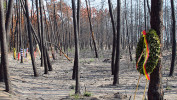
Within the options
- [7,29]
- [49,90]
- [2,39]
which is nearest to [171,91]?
[49,90]

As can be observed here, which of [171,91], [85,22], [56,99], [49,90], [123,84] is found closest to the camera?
[56,99]

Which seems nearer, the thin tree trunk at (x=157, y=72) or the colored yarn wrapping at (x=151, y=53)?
the colored yarn wrapping at (x=151, y=53)

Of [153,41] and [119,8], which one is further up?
[119,8]

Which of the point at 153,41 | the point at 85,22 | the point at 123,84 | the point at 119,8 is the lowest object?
the point at 123,84

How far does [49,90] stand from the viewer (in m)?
7.47

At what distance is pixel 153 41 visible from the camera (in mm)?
4066

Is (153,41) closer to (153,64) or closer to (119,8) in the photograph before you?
(153,64)

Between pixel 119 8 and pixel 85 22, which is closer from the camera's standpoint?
pixel 119 8

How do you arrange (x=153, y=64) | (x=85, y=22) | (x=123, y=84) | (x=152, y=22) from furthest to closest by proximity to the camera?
(x=85, y=22) < (x=123, y=84) < (x=152, y=22) < (x=153, y=64)

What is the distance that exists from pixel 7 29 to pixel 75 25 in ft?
9.60

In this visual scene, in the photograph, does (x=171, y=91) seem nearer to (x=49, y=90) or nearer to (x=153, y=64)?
(x=153, y=64)

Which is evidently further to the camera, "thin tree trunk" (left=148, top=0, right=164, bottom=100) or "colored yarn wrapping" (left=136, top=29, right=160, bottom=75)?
"thin tree trunk" (left=148, top=0, right=164, bottom=100)

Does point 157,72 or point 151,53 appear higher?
point 151,53

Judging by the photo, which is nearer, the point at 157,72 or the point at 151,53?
the point at 151,53
